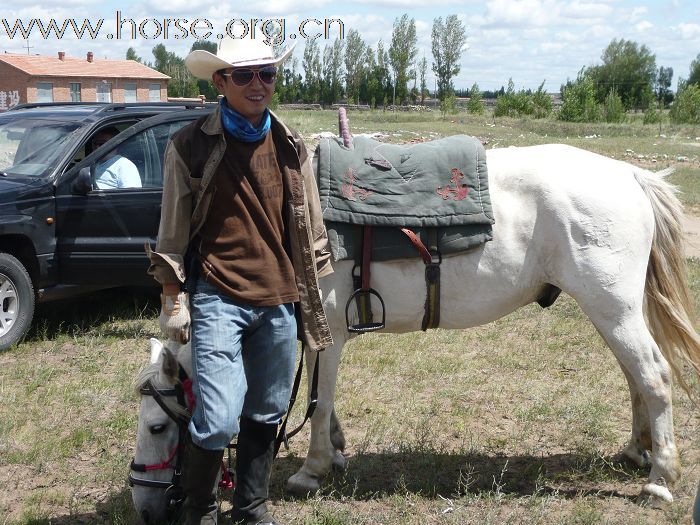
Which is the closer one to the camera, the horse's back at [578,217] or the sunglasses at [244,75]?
the sunglasses at [244,75]

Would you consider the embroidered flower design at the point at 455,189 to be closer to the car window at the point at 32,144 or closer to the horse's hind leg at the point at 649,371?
the horse's hind leg at the point at 649,371

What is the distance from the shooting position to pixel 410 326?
3.98 m

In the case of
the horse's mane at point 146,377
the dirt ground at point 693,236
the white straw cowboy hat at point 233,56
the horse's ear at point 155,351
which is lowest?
the dirt ground at point 693,236

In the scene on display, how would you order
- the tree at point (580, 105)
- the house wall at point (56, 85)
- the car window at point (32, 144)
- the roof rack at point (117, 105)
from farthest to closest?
the house wall at point (56, 85) → the tree at point (580, 105) → the roof rack at point (117, 105) → the car window at point (32, 144)

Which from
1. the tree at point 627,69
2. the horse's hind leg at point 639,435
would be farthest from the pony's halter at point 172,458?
the tree at point 627,69

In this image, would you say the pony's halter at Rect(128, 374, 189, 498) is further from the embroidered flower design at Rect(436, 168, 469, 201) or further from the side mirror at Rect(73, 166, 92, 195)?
the side mirror at Rect(73, 166, 92, 195)

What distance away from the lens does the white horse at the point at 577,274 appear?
12.2ft

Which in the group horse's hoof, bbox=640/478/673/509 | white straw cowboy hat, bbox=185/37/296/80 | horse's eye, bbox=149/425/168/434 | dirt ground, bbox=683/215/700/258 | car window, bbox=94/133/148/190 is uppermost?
white straw cowboy hat, bbox=185/37/296/80

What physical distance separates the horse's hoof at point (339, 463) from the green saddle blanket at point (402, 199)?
1150mm

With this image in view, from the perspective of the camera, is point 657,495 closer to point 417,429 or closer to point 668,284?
point 668,284

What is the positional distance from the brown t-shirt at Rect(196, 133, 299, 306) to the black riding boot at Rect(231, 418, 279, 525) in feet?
2.05

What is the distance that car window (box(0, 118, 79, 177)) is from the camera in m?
6.70

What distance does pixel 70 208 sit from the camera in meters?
6.51

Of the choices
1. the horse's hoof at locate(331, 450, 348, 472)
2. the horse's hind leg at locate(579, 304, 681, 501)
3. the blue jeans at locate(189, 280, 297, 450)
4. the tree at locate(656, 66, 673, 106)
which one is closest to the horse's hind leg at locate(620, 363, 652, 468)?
the horse's hind leg at locate(579, 304, 681, 501)
